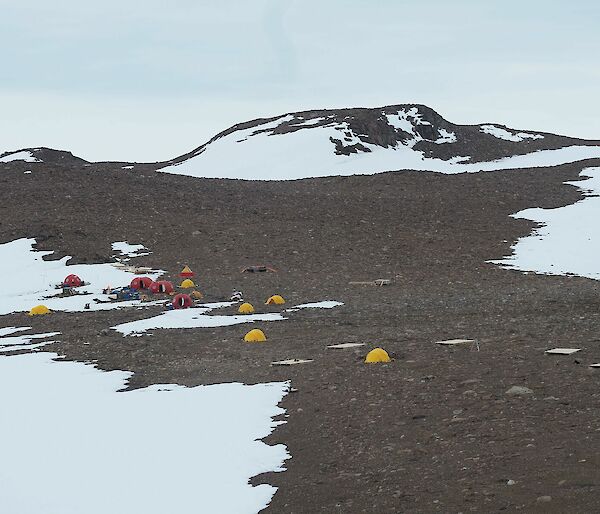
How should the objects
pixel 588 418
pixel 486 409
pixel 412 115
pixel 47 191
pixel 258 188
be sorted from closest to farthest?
pixel 588 418 < pixel 486 409 < pixel 47 191 < pixel 258 188 < pixel 412 115

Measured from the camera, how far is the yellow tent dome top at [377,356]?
49.0 ft

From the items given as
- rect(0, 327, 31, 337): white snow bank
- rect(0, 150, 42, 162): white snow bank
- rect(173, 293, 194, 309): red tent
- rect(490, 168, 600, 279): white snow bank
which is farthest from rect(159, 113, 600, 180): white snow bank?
rect(0, 327, 31, 337): white snow bank

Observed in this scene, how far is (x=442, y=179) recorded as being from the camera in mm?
47531

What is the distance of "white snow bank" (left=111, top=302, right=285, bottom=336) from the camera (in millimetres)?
20438

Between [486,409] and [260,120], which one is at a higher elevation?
[260,120]

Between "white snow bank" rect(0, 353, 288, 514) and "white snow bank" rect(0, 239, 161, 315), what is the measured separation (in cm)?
980

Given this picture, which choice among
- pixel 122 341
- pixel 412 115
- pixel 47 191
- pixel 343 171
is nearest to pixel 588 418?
pixel 122 341

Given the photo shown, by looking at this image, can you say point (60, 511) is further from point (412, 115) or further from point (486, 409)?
point (412, 115)

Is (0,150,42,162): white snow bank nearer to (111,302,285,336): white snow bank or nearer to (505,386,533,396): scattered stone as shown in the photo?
(111,302,285,336): white snow bank

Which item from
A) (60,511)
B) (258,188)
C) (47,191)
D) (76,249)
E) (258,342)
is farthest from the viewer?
(258,188)

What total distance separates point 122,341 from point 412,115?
60.2m

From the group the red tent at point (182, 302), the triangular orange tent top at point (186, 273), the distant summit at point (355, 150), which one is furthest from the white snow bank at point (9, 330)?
the distant summit at point (355, 150)

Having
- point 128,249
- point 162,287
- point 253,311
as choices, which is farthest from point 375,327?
point 128,249

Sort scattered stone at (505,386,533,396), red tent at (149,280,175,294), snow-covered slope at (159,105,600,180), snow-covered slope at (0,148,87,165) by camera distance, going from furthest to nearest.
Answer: snow-covered slope at (159,105,600,180) → snow-covered slope at (0,148,87,165) → red tent at (149,280,175,294) → scattered stone at (505,386,533,396)
